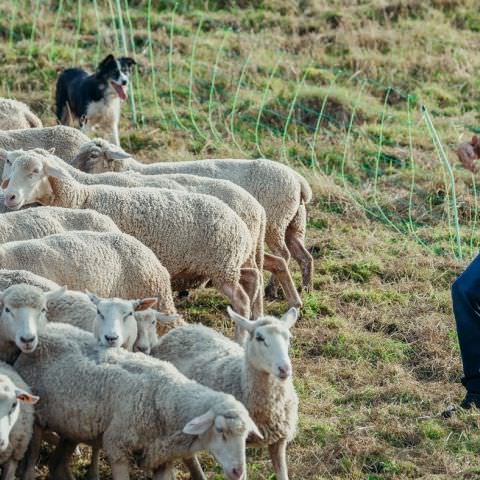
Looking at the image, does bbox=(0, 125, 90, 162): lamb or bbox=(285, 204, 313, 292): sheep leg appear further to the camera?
bbox=(0, 125, 90, 162): lamb

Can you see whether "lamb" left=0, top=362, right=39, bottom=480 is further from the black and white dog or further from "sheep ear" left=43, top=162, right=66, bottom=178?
the black and white dog

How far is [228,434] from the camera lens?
6113 millimetres

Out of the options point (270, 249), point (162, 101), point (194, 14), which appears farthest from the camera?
point (194, 14)

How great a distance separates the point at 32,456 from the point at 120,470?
0.46 m

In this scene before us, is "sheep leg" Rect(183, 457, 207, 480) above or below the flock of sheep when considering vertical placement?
below

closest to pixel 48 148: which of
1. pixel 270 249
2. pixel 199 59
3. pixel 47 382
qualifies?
pixel 270 249

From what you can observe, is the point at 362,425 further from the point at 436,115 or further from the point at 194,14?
the point at 194,14

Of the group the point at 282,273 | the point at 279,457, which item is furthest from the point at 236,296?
the point at 279,457

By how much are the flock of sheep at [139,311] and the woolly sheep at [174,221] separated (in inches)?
0.4

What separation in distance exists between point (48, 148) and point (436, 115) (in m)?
5.37

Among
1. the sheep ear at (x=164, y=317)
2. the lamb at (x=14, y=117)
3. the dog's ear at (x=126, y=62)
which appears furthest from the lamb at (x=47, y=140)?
the sheep ear at (x=164, y=317)

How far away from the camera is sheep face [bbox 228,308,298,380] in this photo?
647 cm

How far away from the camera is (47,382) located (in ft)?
21.7

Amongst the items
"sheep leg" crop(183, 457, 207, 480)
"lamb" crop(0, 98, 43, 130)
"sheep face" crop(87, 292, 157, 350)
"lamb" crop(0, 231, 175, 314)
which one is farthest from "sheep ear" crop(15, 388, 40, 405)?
"lamb" crop(0, 98, 43, 130)
